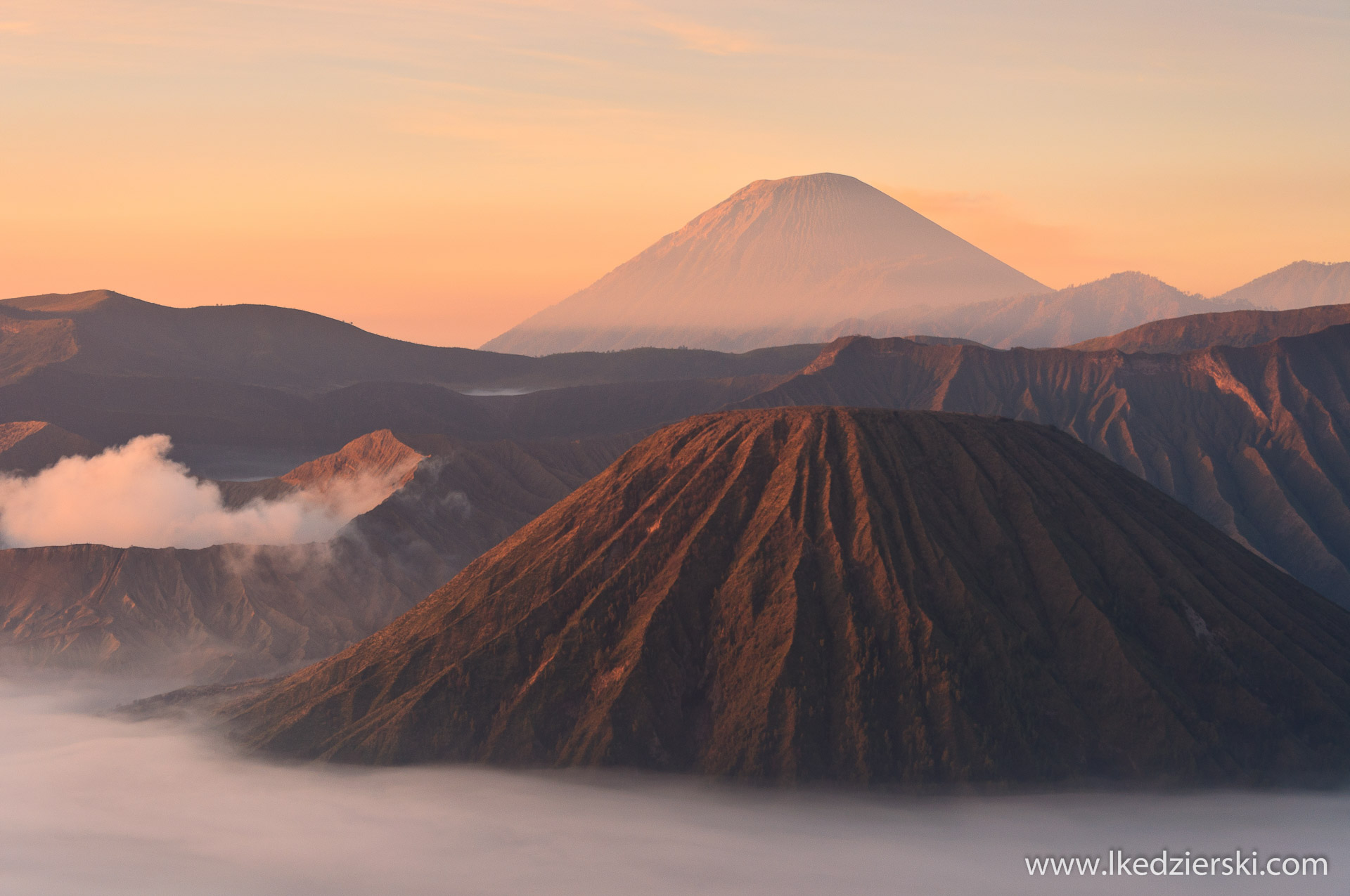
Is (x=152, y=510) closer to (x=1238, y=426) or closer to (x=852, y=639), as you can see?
(x=852, y=639)

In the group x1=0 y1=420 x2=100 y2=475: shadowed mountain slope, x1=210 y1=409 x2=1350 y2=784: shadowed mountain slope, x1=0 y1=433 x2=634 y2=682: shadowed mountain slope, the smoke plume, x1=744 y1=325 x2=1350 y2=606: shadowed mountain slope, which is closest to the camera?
x1=210 y1=409 x2=1350 y2=784: shadowed mountain slope

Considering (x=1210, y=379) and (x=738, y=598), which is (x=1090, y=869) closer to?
(x=738, y=598)

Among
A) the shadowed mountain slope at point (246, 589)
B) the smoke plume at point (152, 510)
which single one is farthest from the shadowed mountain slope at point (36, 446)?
the shadowed mountain slope at point (246, 589)

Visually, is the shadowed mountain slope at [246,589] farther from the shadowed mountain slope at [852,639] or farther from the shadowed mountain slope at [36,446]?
the shadowed mountain slope at [852,639]

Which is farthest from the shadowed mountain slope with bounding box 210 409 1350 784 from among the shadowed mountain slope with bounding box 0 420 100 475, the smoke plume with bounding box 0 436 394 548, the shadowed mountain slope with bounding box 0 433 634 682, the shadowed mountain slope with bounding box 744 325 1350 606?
the shadowed mountain slope with bounding box 0 420 100 475

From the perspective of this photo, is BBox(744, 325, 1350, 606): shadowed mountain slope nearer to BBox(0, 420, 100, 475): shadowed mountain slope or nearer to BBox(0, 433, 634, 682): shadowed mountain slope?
BBox(0, 433, 634, 682): shadowed mountain slope

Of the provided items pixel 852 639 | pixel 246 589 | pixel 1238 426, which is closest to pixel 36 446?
pixel 246 589
